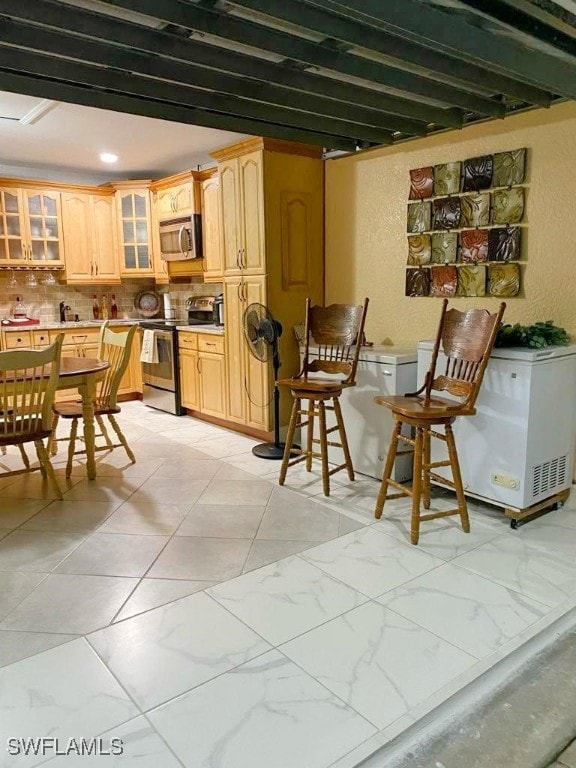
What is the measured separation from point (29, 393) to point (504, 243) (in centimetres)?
288

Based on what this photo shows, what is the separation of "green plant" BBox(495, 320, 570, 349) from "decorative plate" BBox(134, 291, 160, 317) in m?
4.54

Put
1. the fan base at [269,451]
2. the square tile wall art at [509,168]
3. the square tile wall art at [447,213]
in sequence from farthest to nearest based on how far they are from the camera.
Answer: the fan base at [269,451]
the square tile wall art at [447,213]
the square tile wall art at [509,168]

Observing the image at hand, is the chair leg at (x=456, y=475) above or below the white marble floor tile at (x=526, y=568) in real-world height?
above

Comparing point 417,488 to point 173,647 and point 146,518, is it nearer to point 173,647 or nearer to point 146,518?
point 173,647

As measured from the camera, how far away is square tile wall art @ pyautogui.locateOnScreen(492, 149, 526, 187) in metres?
3.23

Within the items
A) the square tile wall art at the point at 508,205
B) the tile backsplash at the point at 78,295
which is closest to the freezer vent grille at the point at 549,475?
the square tile wall art at the point at 508,205

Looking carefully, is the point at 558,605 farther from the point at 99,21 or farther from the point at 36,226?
the point at 36,226

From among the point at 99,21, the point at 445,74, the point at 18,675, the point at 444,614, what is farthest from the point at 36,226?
the point at 444,614

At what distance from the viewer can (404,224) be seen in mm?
3922

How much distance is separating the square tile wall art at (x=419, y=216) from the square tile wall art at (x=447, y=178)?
0.12 metres

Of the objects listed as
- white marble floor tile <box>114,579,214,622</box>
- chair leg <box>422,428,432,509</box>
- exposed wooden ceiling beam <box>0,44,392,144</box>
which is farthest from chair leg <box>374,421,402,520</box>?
exposed wooden ceiling beam <box>0,44,392,144</box>

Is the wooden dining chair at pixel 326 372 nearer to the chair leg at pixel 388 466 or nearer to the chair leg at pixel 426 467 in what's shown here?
the chair leg at pixel 388 466

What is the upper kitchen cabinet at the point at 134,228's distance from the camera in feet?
19.1

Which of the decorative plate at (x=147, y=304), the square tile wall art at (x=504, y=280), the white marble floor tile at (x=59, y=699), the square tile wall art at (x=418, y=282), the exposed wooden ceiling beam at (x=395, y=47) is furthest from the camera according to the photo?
the decorative plate at (x=147, y=304)
